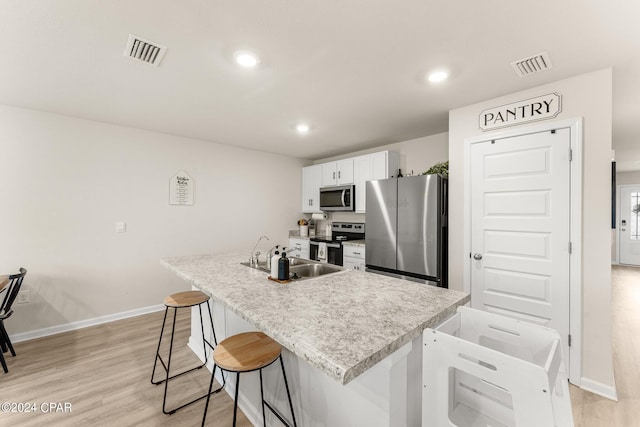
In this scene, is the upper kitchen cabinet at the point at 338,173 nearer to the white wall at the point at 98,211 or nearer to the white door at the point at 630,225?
the white wall at the point at 98,211

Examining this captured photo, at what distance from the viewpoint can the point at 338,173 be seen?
4531mm

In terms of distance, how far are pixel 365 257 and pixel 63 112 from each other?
3.73m

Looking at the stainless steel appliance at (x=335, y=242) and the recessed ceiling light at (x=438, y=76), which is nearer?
the recessed ceiling light at (x=438, y=76)

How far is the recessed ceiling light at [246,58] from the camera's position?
1844 millimetres

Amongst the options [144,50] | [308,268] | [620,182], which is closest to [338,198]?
[308,268]

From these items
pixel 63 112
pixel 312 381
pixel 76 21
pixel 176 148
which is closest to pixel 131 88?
pixel 76 21

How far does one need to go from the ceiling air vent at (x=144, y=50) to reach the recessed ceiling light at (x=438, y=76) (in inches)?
74.2

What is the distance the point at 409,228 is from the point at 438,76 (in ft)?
4.86

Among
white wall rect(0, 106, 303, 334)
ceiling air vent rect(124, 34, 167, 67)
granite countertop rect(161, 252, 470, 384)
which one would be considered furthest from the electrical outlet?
ceiling air vent rect(124, 34, 167, 67)

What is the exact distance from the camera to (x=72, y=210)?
3.13m

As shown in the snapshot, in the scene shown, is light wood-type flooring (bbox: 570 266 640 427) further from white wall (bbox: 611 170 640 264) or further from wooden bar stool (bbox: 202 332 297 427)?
white wall (bbox: 611 170 640 264)

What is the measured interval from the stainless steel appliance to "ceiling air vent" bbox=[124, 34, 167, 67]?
3031 mm

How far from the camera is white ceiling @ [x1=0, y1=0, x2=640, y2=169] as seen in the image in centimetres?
146

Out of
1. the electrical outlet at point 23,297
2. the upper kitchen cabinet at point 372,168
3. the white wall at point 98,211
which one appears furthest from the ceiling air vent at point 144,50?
the electrical outlet at point 23,297
